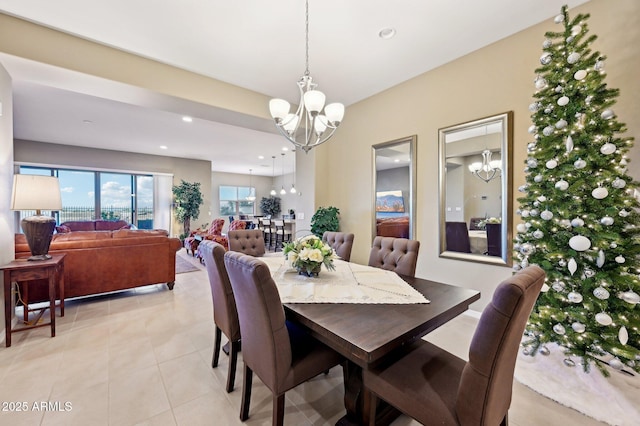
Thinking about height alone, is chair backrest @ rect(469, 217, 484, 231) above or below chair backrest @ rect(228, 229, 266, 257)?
above

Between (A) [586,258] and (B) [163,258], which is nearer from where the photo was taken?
(A) [586,258]

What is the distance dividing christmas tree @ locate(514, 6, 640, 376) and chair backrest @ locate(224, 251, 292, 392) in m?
2.06

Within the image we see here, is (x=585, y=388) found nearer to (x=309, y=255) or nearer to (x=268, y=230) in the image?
(x=309, y=255)

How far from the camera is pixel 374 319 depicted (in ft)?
Result: 4.27

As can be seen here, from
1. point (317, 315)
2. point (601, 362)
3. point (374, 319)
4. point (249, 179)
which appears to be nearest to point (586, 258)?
point (601, 362)

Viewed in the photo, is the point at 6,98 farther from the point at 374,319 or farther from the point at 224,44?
the point at 374,319

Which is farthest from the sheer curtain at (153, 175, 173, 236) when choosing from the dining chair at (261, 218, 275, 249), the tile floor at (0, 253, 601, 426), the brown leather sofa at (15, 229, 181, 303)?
the tile floor at (0, 253, 601, 426)

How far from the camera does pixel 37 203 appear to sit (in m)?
2.64

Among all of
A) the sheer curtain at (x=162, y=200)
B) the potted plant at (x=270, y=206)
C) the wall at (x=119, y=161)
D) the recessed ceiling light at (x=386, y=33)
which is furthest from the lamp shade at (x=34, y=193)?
the potted plant at (x=270, y=206)

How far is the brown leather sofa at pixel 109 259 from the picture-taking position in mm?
3289

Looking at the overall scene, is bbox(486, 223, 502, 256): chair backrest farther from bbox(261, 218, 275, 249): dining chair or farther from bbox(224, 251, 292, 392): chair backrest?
bbox(261, 218, 275, 249): dining chair

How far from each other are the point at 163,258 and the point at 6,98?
7.95ft

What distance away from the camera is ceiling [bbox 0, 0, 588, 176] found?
237 centimetres

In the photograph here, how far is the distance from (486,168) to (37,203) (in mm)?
4829
